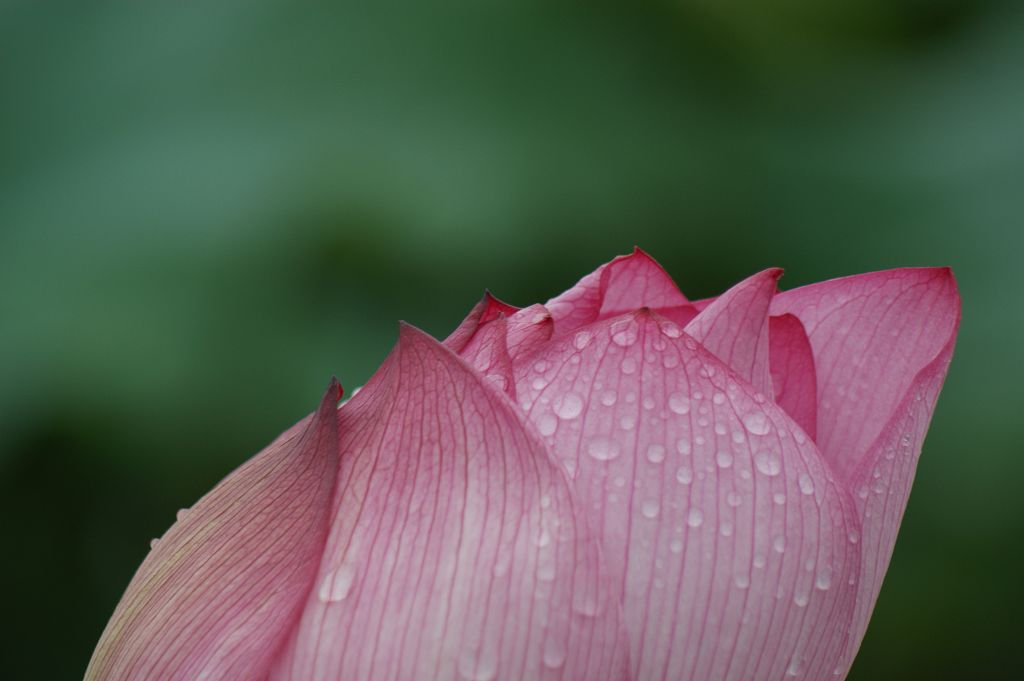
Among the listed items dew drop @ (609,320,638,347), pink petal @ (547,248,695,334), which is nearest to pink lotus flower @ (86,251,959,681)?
dew drop @ (609,320,638,347)

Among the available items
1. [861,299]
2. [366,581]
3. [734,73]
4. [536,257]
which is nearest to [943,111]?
[734,73]

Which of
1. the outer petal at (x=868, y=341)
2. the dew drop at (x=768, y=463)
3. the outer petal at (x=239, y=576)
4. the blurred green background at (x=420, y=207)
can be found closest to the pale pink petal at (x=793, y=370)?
the outer petal at (x=868, y=341)

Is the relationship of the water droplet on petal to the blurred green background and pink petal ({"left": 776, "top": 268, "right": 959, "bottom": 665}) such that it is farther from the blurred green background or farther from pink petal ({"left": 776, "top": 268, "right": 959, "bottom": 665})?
the blurred green background

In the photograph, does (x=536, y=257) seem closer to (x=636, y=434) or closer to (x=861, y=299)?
(x=861, y=299)

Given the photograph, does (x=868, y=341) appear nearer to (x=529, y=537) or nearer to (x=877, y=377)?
(x=877, y=377)

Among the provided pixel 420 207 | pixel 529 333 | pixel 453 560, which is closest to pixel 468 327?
pixel 529 333
